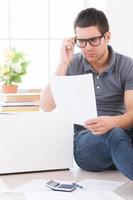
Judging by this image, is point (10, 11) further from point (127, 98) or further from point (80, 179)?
point (80, 179)

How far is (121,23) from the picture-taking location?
297cm

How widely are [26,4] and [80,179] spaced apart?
161 cm

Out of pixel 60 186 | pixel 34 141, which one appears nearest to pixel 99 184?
pixel 60 186

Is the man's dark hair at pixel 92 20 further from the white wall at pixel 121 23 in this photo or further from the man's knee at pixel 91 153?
the white wall at pixel 121 23

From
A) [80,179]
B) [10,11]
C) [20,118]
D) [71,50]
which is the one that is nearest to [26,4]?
[10,11]

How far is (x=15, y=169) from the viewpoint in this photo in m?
2.01

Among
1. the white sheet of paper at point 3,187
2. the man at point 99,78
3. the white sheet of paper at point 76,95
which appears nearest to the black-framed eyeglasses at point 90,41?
the man at point 99,78

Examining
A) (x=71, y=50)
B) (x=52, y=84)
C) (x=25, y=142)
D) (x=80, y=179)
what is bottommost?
(x=80, y=179)

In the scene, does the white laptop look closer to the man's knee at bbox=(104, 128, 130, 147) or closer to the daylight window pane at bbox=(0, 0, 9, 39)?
the man's knee at bbox=(104, 128, 130, 147)

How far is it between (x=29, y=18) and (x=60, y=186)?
5.54ft

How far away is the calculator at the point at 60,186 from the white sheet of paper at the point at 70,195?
0.10 feet

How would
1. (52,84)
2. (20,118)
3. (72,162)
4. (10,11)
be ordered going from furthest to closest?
(10,11)
(72,162)
(20,118)
(52,84)

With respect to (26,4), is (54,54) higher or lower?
lower

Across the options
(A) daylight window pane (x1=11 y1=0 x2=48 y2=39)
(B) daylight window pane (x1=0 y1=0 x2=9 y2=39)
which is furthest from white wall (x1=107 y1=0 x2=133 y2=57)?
(B) daylight window pane (x1=0 y1=0 x2=9 y2=39)
